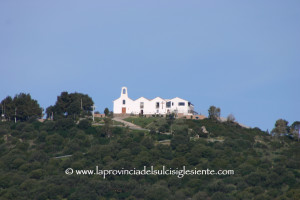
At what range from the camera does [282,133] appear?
93750 millimetres

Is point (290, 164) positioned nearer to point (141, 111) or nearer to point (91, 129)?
point (91, 129)

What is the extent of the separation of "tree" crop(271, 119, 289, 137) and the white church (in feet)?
59.9

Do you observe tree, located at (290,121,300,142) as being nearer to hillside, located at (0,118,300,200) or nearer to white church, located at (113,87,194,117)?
hillside, located at (0,118,300,200)

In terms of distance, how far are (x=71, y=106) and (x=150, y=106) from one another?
1789cm

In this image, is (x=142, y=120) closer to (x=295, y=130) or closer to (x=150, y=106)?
(x=150, y=106)

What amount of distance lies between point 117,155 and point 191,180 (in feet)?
43.2

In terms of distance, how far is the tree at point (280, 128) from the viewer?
9362cm

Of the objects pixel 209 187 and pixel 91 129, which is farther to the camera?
pixel 91 129

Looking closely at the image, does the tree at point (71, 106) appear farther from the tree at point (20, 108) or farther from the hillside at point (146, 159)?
the hillside at point (146, 159)

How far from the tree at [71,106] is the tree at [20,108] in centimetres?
310

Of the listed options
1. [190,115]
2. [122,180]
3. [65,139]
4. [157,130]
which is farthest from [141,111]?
[122,180]

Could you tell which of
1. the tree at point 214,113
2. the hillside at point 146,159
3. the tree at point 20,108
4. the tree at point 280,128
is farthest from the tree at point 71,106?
the tree at point 280,128

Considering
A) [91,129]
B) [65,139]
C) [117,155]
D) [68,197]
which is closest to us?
[68,197]

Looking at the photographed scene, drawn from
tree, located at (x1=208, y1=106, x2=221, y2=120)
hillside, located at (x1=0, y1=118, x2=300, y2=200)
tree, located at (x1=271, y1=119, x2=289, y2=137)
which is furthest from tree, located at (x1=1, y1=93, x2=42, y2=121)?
tree, located at (x1=271, y1=119, x2=289, y2=137)
